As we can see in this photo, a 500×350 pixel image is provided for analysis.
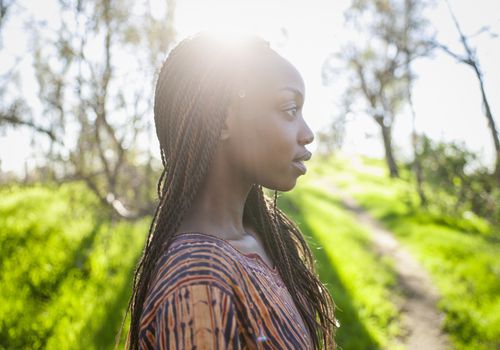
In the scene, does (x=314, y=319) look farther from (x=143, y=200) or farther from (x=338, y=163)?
(x=338, y=163)

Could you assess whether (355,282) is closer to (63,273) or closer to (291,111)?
(63,273)

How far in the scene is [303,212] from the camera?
451 inches

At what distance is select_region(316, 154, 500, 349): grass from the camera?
18.1ft

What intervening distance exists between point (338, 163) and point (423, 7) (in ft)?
67.5

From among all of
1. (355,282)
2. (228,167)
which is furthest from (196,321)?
(355,282)

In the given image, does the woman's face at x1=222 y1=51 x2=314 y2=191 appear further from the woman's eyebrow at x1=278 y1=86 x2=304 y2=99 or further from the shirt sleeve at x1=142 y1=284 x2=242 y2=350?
the shirt sleeve at x1=142 y1=284 x2=242 y2=350

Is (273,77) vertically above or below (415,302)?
above

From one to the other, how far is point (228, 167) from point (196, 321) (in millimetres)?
584

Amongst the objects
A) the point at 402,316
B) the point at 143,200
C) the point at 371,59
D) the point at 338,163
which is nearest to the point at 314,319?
the point at 402,316

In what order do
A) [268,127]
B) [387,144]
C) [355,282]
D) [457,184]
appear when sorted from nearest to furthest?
[268,127], [355,282], [457,184], [387,144]

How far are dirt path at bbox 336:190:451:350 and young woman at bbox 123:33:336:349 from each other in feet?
15.7

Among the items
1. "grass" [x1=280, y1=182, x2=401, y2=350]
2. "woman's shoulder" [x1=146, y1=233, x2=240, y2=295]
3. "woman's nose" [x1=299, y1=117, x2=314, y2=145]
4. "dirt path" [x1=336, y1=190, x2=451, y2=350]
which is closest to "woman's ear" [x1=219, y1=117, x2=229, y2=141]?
"woman's nose" [x1=299, y1=117, x2=314, y2=145]

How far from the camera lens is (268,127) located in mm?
1321

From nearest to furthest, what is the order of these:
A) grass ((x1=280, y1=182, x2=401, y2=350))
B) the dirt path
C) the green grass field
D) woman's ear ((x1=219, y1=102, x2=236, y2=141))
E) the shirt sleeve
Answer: the shirt sleeve
woman's ear ((x1=219, y1=102, x2=236, y2=141))
the green grass field
grass ((x1=280, y1=182, x2=401, y2=350))
the dirt path
